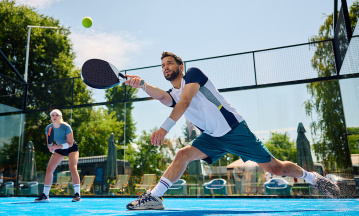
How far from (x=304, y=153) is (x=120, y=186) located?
18.7 feet

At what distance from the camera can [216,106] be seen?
3.01 m

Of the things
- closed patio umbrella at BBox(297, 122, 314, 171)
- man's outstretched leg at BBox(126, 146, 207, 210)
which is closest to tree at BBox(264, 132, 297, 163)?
closed patio umbrella at BBox(297, 122, 314, 171)

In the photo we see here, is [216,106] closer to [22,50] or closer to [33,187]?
[33,187]

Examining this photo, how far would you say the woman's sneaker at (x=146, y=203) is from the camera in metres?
2.71

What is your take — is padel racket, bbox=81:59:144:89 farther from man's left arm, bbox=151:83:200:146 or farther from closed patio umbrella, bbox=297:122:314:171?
closed patio umbrella, bbox=297:122:314:171

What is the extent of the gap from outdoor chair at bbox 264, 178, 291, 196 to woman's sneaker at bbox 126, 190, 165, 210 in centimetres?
619

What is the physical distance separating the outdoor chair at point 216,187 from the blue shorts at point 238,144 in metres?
6.26

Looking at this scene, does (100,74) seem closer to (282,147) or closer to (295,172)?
(295,172)

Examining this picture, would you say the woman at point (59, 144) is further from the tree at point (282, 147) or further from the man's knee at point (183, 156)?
the tree at point (282, 147)

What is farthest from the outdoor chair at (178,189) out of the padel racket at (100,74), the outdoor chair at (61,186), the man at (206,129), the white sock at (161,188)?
the padel racket at (100,74)

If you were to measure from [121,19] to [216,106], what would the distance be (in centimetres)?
869

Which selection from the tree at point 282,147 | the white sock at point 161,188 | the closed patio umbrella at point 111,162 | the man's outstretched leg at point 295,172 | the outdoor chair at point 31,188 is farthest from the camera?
the outdoor chair at point 31,188

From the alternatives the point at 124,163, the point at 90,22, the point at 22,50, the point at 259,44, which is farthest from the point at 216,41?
the point at 22,50

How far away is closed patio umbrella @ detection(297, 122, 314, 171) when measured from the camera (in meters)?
8.47
